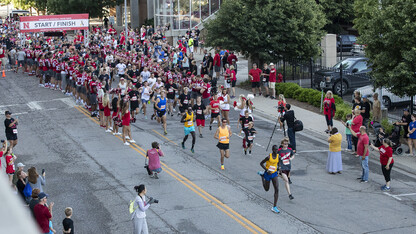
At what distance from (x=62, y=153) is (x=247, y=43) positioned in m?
13.0

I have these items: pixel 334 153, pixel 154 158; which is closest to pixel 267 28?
pixel 334 153

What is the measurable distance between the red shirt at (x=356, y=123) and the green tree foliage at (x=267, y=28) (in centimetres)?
1079

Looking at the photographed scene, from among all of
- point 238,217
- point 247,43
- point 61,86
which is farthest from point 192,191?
point 61,86

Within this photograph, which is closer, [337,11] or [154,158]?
[154,158]

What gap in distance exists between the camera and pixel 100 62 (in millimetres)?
33750

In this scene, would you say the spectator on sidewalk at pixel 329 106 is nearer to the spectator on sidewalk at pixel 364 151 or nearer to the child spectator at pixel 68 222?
the spectator on sidewalk at pixel 364 151

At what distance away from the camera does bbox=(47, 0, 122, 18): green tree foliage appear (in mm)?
55406

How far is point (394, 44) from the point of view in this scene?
18375mm

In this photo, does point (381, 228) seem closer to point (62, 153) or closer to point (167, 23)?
point (62, 153)

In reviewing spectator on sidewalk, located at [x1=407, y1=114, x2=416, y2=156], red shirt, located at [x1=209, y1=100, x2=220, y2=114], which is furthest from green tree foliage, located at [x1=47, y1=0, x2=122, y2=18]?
spectator on sidewalk, located at [x1=407, y1=114, x2=416, y2=156]

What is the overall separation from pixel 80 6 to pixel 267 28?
33938 millimetres

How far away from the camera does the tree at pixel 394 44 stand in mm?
17672

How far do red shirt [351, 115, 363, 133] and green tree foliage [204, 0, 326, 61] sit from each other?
10.8 meters

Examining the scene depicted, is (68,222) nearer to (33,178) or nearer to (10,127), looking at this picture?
(33,178)
